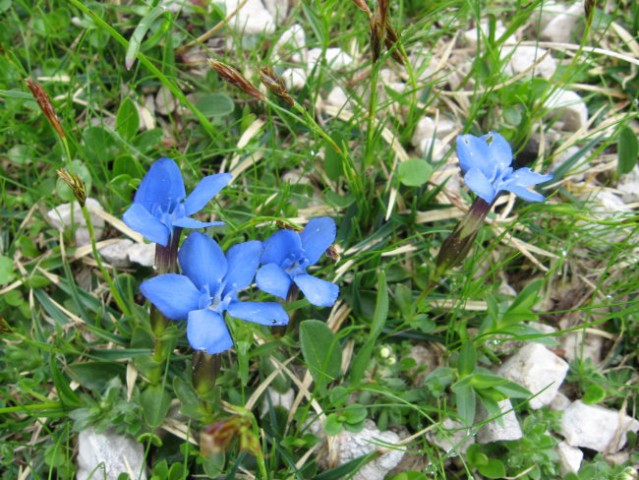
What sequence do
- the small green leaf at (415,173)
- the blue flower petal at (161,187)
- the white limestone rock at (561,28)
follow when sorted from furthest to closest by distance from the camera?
1. the white limestone rock at (561,28)
2. the small green leaf at (415,173)
3. the blue flower petal at (161,187)

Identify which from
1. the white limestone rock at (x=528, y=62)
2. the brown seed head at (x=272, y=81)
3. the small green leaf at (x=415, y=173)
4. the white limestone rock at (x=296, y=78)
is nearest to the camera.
Result: the brown seed head at (x=272, y=81)

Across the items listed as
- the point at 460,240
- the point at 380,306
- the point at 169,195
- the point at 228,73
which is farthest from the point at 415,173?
the point at 169,195

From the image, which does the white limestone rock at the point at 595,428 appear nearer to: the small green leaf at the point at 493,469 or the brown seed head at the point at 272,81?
the small green leaf at the point at 493,469

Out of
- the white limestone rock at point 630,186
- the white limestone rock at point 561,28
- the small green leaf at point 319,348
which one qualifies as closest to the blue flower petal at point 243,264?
the small green leaf at point 319,348

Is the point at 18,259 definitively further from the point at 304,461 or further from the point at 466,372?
the point at 466,372

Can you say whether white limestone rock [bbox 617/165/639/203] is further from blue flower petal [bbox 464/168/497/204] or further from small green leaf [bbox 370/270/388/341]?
small green leaf [bbox 370/270/388/341]

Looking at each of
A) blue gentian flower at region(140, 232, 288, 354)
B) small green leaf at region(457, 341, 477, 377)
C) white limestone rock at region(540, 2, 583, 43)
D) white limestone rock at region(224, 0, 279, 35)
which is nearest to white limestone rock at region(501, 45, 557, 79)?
white limestone rock at region(540, 2, 583, 43)

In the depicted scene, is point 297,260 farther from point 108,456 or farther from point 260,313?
point 108,456
